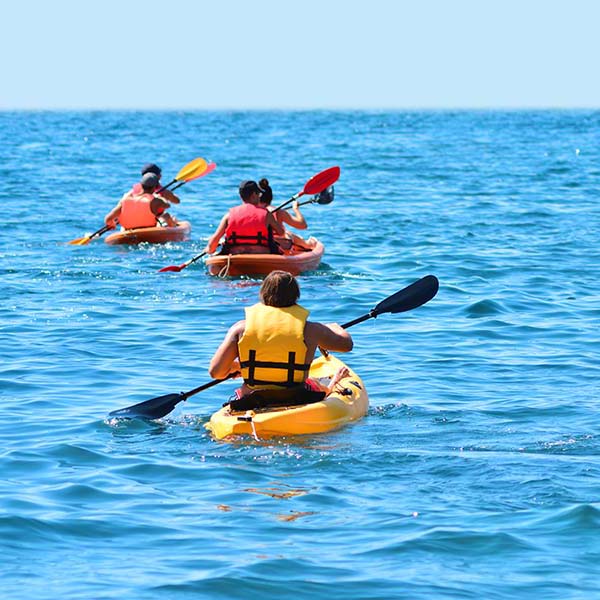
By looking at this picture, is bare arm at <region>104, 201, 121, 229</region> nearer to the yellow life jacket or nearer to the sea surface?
the sea surface

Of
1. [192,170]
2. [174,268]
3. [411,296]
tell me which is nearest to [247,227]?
[174,268]

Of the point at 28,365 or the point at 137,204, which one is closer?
the point at 28,365

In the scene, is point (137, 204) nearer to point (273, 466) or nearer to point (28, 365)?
point (28, 365)

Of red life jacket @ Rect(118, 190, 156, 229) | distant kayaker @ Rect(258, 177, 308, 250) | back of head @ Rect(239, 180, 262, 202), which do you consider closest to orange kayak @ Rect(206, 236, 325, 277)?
distant kayaker @ Rect(258, 177, 308, 250)

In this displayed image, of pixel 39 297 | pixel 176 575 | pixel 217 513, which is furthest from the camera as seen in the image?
pixel 39 297

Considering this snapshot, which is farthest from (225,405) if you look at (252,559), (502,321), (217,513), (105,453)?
(502,321)

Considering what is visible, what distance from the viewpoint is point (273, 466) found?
23.1 ft

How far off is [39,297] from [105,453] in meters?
5.99

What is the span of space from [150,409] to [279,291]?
1.18 m

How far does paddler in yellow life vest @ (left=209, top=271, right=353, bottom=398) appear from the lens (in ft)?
24.8

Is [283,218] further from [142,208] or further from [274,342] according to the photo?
[274,342]

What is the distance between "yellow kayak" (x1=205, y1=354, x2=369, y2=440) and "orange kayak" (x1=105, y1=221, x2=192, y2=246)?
8933 millimetres

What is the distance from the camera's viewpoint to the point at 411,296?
9.38 m

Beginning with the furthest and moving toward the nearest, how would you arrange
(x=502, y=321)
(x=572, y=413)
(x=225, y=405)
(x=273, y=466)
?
1. (x=502, y=321)
2. (x=572, y=413)
3. (x=225, y=405)
4. (x=273, y=466)
